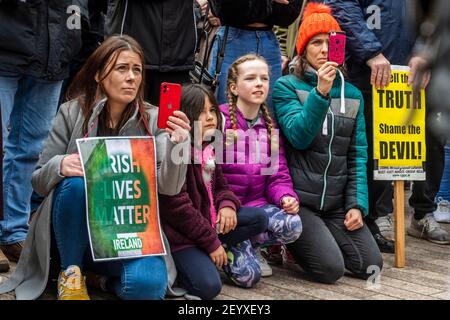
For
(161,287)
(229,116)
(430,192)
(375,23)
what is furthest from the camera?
(430,192)

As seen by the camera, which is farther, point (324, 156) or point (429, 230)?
point (429, 230)

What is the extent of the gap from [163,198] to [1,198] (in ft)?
2.29

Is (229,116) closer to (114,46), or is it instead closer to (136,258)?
(114,46)

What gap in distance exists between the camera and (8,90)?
3098 mm

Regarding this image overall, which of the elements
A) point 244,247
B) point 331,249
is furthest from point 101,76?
point 331,249

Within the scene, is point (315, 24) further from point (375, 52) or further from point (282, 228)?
point (282, 228)

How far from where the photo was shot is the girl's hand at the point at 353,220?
11.3ft

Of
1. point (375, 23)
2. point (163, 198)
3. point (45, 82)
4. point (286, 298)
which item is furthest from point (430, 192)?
point (45, 82)

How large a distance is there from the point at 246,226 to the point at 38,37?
1.31 metres

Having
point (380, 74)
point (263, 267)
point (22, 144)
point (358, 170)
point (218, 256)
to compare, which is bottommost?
point (263, 267)

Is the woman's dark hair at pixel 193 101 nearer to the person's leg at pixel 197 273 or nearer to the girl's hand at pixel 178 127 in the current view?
the girl's hand at pixel 178 127

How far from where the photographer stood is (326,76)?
10.5ft

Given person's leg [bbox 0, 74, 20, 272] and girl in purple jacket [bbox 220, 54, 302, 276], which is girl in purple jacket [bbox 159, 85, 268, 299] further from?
person's leg [bbox 0, 74, 20, 272]

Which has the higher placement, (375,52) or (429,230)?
(375,52)
